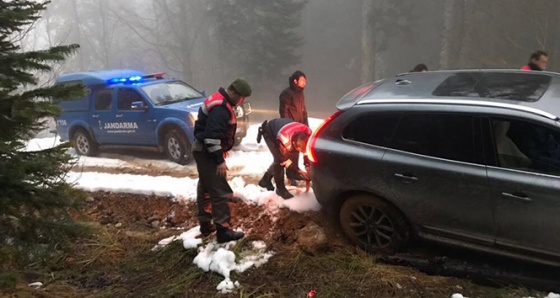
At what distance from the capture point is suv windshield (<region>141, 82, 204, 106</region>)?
927cm

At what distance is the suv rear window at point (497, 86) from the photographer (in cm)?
367

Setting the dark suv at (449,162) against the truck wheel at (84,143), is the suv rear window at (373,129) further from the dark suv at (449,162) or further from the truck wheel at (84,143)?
the truck wheel at (84,143)

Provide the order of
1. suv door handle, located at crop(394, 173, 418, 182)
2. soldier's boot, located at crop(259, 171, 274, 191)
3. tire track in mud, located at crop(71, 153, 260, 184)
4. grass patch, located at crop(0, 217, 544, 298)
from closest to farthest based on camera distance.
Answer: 1. grass patch, located at crop(0, 217, 544, 298)
2. suv door handle, located at crop(394, 173, 418, 182)
3. soldier's boot, located at crop(259, 171, 274, 191)
4. tire track in mud, located at crop(71, 153, 260, 184)

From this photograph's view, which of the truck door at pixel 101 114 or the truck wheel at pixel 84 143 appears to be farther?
the truck wheel at pixel 84 143

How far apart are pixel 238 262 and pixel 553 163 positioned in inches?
117

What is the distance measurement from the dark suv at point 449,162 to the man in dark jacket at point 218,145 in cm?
95

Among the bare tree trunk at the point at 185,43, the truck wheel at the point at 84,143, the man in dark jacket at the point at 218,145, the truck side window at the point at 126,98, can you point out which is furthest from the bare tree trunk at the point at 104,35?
the man in dark jacket at the point at 218,145

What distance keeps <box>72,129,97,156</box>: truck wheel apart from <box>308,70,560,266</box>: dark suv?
7826 mm

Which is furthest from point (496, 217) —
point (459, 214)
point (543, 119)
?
point (543, 119)

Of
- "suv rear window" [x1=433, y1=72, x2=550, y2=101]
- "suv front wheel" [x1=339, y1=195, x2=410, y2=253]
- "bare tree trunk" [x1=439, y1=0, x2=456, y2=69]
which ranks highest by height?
"bare tree trunk" [x1=439, y1=0, x2=456, y2=69]

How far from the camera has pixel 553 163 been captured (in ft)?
10.7

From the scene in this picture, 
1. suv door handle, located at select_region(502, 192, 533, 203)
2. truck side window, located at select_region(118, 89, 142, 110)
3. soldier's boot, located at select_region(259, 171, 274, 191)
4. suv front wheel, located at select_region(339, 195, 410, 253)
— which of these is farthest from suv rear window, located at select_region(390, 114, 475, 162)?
truck side window, located at select_region(118, 89, 142, 110)

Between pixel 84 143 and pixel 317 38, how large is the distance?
1104 inches

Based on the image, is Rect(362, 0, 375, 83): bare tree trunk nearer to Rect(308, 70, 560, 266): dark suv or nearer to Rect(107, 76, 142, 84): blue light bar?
Rect(107, 76, 142, 84): blue light bar
